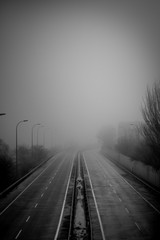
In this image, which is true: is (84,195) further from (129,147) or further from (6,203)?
(129,147)

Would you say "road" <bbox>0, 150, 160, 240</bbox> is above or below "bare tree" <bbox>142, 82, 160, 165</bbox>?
below

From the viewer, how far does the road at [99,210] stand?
713 inches

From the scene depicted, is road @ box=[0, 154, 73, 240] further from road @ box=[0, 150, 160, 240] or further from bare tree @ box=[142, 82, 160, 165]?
bare tree @ box=[142, 82, 160, 165]

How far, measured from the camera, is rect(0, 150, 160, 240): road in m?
18.1

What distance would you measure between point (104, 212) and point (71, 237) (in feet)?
22.5

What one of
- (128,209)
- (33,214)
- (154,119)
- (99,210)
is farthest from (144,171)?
(33,214)

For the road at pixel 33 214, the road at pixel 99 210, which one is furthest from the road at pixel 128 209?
the road at pixel 33 214

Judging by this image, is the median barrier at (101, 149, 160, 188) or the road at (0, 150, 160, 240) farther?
the median barrier at (101, 149, 160, 188)

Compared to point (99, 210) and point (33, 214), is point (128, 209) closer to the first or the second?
point (99, 210)

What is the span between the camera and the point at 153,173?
35.9 metres

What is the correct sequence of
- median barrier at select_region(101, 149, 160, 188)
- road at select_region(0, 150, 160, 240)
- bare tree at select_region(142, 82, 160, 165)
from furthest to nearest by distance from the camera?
1. median barrier at select_region(101, 149, 160, 188)
2. bare tree at select_region(142, 82, 160, 165)
3. road at select_region(0, 150, 160, 240)

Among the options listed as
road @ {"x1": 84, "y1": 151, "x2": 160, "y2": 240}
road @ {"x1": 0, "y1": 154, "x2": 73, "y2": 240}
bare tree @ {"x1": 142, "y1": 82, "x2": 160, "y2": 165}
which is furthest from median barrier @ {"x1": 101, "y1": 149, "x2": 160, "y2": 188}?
road @ {"x1": 0, "y1": 154, "x2": 73, "y2": 240}

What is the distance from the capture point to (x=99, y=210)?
79.3 feet

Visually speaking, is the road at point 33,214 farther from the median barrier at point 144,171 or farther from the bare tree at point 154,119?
the median barrier at point 144,171
